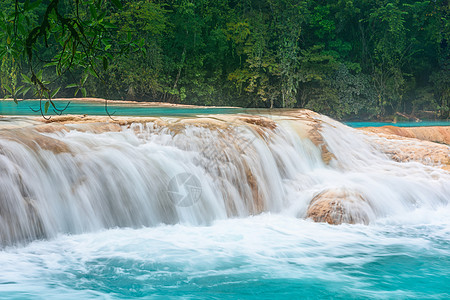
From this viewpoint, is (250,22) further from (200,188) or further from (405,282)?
(405,282)

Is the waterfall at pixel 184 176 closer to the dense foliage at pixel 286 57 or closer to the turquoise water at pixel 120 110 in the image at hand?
the turquoise water at pixel 120 110

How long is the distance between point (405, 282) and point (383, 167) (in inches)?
146

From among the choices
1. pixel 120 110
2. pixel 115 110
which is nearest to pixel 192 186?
pixel 115 110

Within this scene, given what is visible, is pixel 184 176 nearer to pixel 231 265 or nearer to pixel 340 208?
pixel 340 208

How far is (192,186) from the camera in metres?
4.77

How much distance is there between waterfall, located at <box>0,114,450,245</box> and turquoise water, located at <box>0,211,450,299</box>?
0.26 m

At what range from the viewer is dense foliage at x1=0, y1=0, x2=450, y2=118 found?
16.2 m

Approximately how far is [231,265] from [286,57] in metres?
13.9

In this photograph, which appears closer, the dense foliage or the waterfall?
the waterfall

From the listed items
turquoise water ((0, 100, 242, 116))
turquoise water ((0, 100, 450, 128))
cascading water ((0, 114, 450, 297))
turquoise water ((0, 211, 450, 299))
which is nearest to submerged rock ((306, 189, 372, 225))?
cascading water ((0, 114, 450, 297))

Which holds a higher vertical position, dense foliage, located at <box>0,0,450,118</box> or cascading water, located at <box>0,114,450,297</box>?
dense foliage, located at <box>0,0,450,118</box>

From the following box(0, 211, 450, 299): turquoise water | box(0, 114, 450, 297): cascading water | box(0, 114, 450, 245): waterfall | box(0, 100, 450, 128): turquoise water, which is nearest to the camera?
box(0, 211, 450, 299): turquoise water

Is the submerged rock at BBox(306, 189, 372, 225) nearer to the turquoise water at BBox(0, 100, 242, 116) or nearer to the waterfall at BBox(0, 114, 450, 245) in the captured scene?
the waterfall at BBox(0, 114, 450, 245)

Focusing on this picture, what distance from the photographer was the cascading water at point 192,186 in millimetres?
3604
